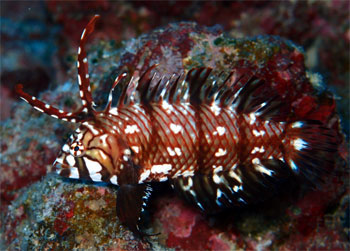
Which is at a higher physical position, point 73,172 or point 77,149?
point 77,149

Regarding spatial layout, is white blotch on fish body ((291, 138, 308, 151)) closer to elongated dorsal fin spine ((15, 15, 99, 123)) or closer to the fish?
the fish

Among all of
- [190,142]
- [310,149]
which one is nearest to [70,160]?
[190,142]

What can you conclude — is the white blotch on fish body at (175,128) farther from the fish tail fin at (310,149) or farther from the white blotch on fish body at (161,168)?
Answer: the fish tail fin at (310,149)

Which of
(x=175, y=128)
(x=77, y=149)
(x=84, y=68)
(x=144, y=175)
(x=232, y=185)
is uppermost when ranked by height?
(x=84, y=68)

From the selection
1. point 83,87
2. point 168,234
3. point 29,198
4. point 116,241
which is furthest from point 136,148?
point 29,198

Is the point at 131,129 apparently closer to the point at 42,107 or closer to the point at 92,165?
the point at 92,165

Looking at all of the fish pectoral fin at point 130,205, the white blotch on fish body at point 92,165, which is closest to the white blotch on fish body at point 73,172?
the white blotch on fish body at point 92,165

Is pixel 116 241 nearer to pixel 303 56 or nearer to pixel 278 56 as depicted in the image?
pixel 278 56
